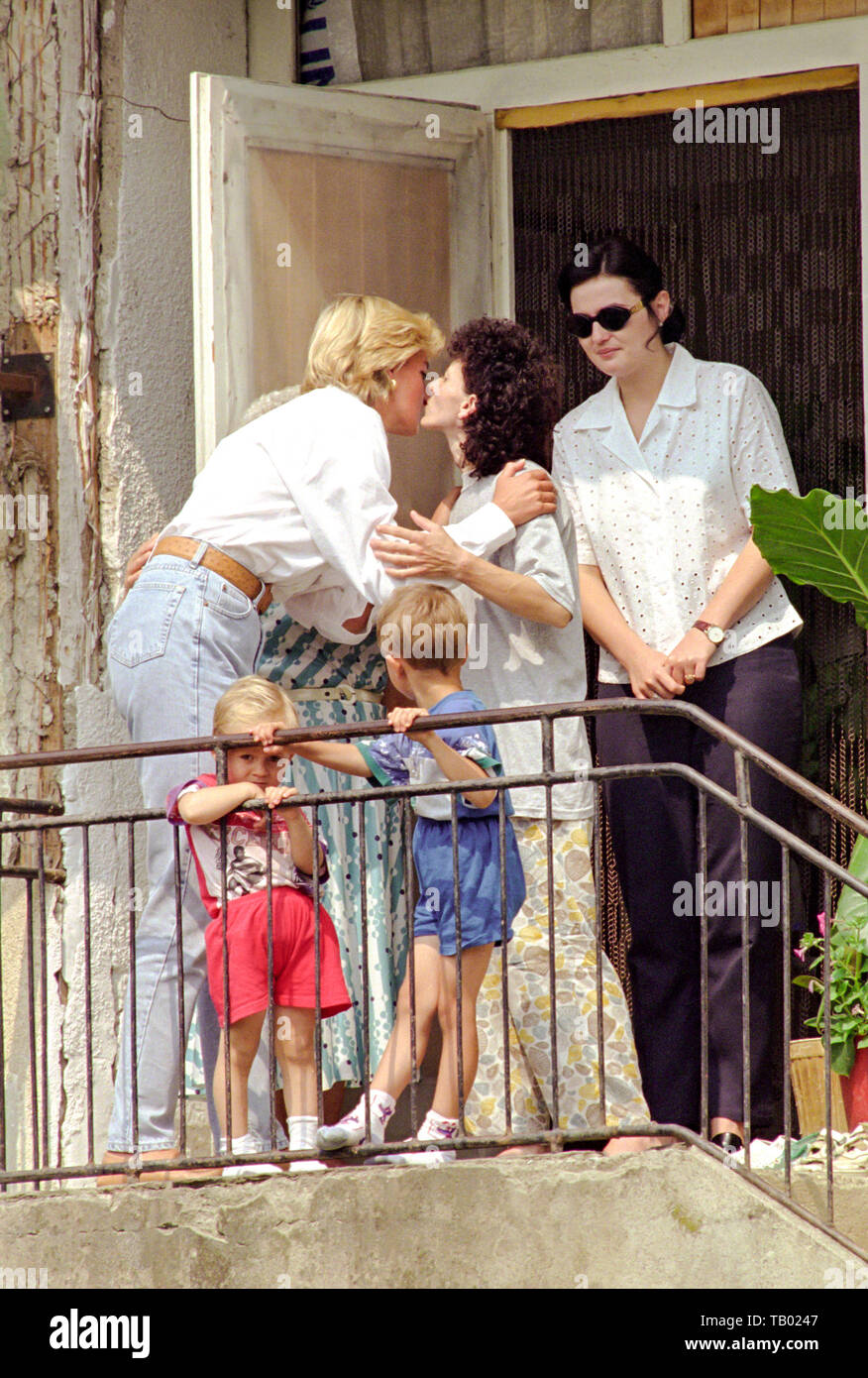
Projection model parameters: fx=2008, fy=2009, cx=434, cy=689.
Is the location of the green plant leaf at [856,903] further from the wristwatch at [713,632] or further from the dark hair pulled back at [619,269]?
the dark hair pulled back at [619,269]

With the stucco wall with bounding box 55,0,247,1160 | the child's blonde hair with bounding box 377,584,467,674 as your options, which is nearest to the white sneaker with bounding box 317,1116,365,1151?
the child's blonde hair with bounding box 377,584,467,674

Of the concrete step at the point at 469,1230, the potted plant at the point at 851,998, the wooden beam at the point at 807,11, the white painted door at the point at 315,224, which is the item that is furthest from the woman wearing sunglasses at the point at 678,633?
the wooden beam at the point at 807,11

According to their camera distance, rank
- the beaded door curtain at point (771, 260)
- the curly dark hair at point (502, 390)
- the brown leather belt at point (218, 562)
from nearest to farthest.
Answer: the brown leather belt at point (218, 562) → the curly dark hair at point (502, 390) → the beaded door curtain at point (771, 260)

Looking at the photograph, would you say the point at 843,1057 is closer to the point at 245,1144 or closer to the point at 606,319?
the point at 245,1144

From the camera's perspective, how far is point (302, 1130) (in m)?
4.86

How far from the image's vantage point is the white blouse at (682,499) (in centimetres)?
577

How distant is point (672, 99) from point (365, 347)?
186cm

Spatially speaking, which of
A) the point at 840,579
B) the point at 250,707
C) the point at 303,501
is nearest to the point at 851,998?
the point at 840,579

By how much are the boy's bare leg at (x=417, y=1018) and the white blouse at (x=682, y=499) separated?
4.14 feet

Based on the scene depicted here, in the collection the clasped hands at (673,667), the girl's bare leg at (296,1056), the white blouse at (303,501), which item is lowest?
the girl's bare leg at (296,1056)

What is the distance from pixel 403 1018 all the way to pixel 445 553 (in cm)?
120

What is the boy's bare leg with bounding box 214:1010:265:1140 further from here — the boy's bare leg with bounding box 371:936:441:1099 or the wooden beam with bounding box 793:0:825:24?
the wooden beam with bounding box 793:0:825:24

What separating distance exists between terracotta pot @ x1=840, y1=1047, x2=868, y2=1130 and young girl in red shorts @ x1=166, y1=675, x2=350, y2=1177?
156cm
